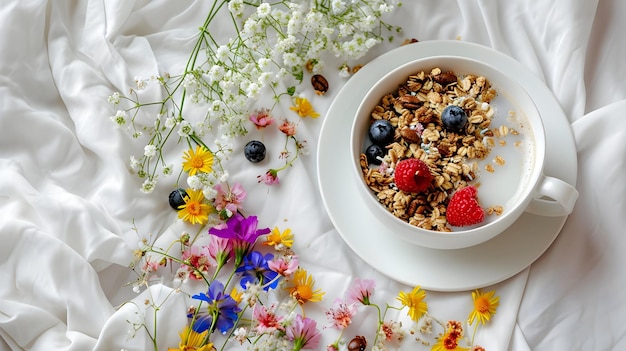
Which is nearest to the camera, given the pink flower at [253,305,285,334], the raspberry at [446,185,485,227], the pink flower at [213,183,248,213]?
the raspberry at [446,185,485,227]

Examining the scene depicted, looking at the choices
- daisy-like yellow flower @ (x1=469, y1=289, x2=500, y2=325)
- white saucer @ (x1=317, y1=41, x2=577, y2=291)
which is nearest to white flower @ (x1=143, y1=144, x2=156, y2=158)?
white saucer @ (x1=317, y1=41, x2=577, y2=291)

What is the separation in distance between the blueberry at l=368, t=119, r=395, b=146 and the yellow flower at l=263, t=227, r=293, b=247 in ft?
0.82

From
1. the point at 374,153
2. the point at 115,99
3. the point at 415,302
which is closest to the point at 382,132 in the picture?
the point at 374,153

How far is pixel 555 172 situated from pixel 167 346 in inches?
30.1

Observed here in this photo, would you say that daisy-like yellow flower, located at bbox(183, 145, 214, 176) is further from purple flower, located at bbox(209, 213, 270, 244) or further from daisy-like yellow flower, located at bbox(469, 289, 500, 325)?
daisy-like yellow flower, located at bbox(469, 289, 500, 325)

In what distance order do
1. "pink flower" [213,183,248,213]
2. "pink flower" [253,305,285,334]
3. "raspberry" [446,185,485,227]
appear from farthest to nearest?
"pink flower" [213,183,248,213], "pink flower" [253,305,285,334], "raspberry" [446,185,485,227]

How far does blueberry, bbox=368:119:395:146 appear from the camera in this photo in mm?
1267

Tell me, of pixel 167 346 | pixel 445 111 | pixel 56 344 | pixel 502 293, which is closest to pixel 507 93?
pixel 445 111

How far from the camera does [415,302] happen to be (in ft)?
4.24

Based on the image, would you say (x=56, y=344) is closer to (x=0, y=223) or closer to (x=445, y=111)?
(x=0, y=223)

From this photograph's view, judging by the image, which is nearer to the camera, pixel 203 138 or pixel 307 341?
pixel 307 341

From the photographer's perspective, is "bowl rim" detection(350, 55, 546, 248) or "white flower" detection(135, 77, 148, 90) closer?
"bowl rim" detection(350, 55, 546, 248)

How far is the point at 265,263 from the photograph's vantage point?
1.35 metres

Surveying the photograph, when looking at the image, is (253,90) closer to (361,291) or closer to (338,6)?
(338,6)
